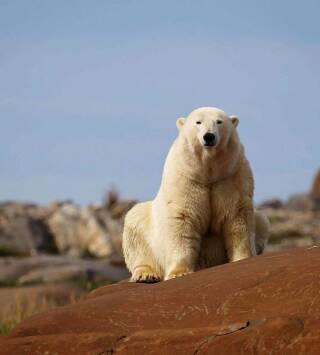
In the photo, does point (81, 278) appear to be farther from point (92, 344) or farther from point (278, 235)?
point (278, 235)

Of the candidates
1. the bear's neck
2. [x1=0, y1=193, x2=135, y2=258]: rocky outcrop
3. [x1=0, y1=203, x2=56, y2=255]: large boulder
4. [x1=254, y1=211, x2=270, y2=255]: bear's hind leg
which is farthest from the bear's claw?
[x1=0, y1=193, x2=135, y2=258]: rocky outcrop

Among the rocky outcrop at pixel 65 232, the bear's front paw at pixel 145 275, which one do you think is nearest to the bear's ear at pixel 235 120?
the bear's front paw at pixel 145 275

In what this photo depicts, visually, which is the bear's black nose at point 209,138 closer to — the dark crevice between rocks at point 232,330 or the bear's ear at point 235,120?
the bear's ear at point 235,120

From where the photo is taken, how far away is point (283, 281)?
8422mm

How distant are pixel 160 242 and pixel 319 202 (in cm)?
5026

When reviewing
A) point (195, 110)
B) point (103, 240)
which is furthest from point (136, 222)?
point (103, 240)

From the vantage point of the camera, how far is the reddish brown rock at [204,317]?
755 centimetres

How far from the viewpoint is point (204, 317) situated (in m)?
8.32

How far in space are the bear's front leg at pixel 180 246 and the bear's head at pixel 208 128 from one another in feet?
3.04

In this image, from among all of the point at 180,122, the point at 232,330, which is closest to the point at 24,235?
the point at 180,122

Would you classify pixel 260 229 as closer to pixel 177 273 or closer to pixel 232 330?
pixel 177 273

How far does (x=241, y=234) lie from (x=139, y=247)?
1473mm

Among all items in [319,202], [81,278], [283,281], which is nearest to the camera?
[283,281]

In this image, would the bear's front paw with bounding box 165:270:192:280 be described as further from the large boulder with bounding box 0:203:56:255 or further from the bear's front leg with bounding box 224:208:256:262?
the large boulder with bounding box 0:203:56:255
